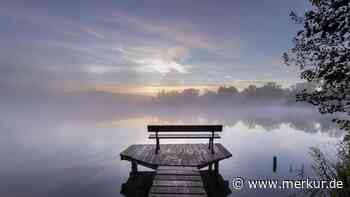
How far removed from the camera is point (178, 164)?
→ 8.21 m

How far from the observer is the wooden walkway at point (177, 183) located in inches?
214

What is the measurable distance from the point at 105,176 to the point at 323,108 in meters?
19.2

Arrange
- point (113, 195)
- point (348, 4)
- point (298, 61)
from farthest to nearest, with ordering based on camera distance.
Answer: point (113, 195) < point (298, 61) < point (348, 4)

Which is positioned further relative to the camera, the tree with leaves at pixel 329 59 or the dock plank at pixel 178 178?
the dock plank at pixel 178 178

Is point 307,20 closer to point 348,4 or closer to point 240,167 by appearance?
point 348,4

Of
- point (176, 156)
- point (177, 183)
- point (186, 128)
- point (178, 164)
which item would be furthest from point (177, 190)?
point (186, 128)

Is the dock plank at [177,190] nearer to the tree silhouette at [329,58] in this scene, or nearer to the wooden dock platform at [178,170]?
the wooden dock platform at [178,170]

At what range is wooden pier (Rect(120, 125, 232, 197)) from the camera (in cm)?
573

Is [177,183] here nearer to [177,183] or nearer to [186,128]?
[177,183]

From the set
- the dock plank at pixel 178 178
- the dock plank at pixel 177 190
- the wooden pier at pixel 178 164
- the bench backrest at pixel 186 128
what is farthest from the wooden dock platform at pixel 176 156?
the dock plank at pixel 177 190

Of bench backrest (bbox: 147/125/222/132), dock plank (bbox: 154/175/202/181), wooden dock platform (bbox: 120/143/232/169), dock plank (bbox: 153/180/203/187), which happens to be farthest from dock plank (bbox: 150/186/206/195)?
bench backrest (bbox: 147/125/222/132)

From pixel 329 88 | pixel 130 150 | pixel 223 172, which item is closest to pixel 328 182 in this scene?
pixel 329 88

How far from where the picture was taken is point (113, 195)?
15.0 m

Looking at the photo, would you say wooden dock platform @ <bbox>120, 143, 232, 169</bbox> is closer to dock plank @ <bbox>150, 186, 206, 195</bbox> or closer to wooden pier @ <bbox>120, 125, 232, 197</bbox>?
wooden pier @ <bbox>120, 125, 232, 197</bbox>
